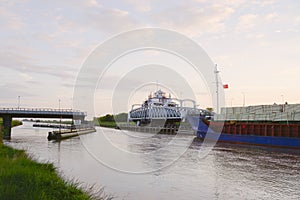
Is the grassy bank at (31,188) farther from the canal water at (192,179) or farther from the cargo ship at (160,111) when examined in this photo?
the cargo ship at (160,111)

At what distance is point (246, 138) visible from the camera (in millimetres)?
47625

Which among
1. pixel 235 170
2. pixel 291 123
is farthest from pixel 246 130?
pixel 235 170

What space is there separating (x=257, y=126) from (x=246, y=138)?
8.63ft

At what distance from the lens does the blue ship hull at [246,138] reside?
40050 mm

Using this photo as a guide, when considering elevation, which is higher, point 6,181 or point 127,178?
point 6,181

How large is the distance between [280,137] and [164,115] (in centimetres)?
6238

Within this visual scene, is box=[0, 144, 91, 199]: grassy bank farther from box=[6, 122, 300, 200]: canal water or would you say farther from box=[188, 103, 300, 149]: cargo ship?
box=[188, 103, 300, 149]: cargo ship

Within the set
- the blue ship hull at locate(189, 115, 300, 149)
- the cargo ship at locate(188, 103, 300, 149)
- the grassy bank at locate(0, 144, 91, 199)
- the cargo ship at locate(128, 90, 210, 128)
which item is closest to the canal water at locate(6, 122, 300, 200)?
the grassy bank at locate(0, 144, 91, 199)

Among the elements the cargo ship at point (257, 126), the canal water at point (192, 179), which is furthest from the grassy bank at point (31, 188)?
the cargo ship at point (257, 126)

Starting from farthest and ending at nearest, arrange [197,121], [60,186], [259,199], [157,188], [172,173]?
[197,121], [172,173], [157,188], [259,199], [60,186]

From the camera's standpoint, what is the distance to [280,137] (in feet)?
136

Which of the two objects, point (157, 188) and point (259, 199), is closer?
point (259, 199)

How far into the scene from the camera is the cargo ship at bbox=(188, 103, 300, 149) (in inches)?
1628

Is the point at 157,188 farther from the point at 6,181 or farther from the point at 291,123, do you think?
the point at 291,123
